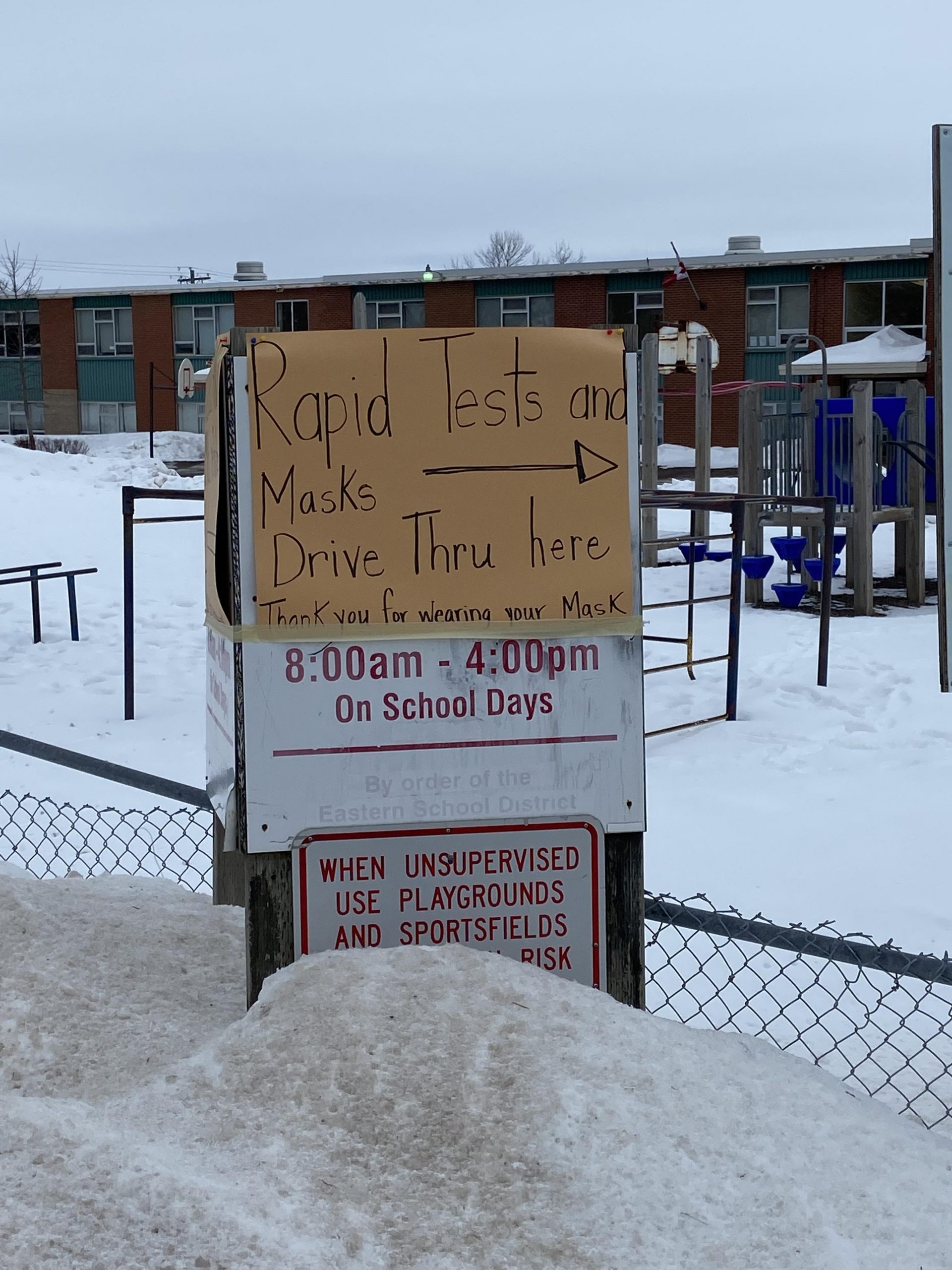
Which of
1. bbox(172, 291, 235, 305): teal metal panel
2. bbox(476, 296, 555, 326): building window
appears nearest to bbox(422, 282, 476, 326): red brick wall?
bbox(476, 296, 555, 326): building window

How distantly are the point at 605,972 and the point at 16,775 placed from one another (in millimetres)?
4376

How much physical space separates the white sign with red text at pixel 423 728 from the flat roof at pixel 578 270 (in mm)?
32704

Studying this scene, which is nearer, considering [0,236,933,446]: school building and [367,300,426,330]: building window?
[0,236,933,446]: school building

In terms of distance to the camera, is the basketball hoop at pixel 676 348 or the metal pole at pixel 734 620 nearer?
the metal pole at pixel 734 620

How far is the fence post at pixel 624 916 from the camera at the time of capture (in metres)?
2.62

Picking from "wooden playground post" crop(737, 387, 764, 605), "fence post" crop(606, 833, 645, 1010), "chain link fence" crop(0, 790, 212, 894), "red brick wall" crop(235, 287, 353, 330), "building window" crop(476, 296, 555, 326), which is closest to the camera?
"fence post" crop(606, 833, 645, 1010)

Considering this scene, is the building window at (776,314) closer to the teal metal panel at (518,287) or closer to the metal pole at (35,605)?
the teal metal panel at (518,287)

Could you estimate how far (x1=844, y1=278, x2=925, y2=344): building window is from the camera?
1332 inches

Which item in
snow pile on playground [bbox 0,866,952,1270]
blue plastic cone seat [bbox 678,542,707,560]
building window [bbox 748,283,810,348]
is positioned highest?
building window [bbox 748,283,810,348]

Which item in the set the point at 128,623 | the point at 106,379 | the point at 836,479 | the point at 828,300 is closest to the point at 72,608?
the point at 128,623

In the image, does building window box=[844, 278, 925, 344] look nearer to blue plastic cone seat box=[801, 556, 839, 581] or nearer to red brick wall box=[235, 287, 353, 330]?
red brick wall box=[235, 287, 353, 330]

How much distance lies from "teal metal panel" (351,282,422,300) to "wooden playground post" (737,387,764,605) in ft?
84.5

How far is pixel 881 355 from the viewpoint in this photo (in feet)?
89.0

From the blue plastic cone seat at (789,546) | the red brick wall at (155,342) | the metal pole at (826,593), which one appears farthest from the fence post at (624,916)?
the red brick wall at (155,342)
